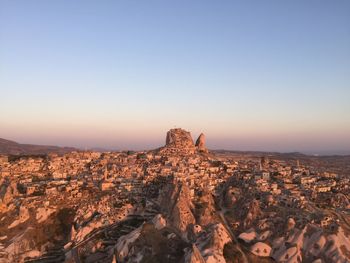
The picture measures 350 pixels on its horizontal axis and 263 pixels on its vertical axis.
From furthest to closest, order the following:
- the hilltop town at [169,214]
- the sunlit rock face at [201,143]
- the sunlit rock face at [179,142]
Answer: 1. the sunlit rock face at [201,143]
2. the sunlit rock face at [179,142]
3. the hilltop town at [169,214]

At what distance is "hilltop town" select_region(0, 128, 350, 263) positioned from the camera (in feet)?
232

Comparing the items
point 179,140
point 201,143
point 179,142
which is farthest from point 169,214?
point 201,143

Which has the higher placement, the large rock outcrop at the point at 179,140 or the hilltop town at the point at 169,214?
the large rock outcrop at the point at 179,140

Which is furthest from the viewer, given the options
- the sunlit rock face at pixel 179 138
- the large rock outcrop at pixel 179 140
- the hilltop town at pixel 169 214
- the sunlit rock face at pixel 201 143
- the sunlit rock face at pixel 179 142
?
the sunlit rock face at pixel 201 143

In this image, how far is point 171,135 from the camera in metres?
173

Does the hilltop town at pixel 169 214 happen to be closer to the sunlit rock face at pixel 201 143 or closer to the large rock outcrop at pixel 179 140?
the large rock outcrop at pixel 179 140

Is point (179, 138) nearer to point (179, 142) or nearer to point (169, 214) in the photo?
point (179, 142)

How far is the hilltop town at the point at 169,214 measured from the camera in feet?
232

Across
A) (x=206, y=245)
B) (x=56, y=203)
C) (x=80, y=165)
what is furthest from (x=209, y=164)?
(x=206, y=245)

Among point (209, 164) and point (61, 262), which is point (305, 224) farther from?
point (209, 164)

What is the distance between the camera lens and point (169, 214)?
279 feet

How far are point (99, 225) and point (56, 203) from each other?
17281 mm

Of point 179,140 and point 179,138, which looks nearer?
point 179,140

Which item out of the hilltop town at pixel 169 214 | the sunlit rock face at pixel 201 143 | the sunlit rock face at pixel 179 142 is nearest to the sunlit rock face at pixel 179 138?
Answer: the sunlit rock face at pixel 179 142
